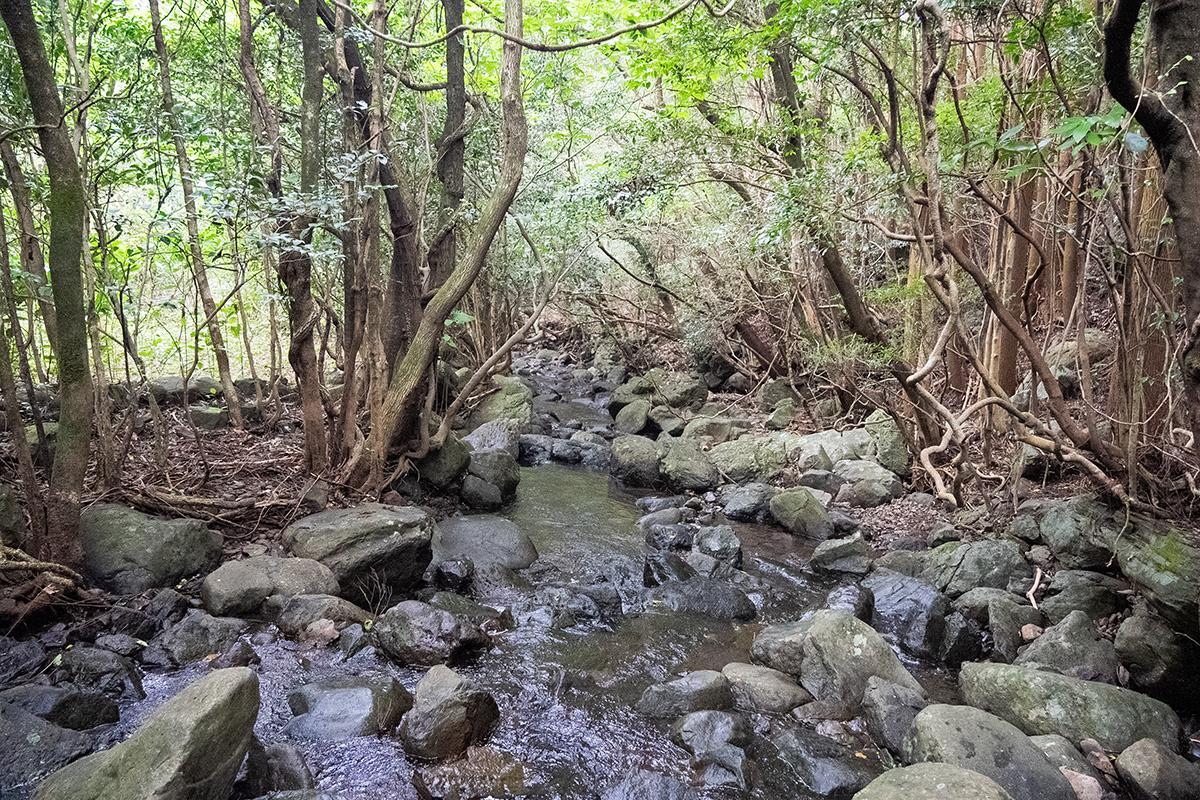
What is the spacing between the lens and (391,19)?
10383 mm

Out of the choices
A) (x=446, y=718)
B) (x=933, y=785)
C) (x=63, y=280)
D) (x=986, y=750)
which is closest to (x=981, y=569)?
(x=986, y=750)

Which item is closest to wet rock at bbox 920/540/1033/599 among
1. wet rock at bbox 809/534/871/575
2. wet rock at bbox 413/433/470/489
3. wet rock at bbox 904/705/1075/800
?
wet rock at bbox 809/534/871/575

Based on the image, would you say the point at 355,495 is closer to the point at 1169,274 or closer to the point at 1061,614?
the point at 1061,614

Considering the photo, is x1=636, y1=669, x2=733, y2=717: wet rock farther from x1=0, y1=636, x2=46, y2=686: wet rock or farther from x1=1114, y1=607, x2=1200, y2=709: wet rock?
x1=0, y1=636, x2=46, y2=686: wet rock

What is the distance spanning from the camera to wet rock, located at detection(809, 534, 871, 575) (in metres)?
7.04

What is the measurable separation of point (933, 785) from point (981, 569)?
3.58 meters

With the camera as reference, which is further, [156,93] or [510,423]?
[510,423]

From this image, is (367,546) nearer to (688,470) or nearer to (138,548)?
(138,548)

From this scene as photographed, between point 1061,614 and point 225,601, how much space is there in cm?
634

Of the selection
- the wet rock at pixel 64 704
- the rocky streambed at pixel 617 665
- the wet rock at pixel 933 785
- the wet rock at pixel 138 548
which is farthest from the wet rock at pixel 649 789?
the wet rock at pixel 138 548

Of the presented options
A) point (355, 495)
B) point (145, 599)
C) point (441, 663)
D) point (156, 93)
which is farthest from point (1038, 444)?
point (156, 93)

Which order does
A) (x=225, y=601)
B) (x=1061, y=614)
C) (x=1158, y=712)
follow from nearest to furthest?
(x=1158, y=712) < (x=225, y=601) < (x=1061, y=614)

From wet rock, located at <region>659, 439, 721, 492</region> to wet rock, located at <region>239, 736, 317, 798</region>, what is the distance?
275 inches

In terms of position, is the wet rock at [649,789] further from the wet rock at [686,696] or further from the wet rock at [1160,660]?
the wet rock at [1160,660]
